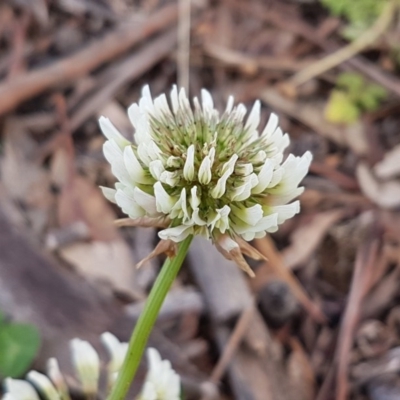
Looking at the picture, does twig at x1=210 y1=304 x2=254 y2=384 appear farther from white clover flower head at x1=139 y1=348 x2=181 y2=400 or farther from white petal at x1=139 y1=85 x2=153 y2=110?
white petal at x1=139 y1=85 x2=153 y2=110

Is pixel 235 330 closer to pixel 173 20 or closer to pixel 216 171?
pixel 216 171

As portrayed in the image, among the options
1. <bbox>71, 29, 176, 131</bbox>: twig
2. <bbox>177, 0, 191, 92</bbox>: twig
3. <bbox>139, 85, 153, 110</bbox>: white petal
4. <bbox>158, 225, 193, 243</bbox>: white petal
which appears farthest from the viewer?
<bbox>177, 0, 191, 92</bbox>: twig

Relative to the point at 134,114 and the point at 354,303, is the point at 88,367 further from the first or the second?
the point at 354,303

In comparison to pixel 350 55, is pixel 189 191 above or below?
below

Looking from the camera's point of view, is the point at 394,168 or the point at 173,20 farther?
the point at 173,20

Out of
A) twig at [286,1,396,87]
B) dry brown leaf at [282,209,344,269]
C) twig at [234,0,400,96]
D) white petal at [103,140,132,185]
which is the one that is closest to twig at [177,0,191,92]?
twig at [234,0,400,96]

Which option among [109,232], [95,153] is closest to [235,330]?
[109,232]
